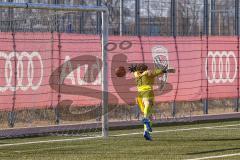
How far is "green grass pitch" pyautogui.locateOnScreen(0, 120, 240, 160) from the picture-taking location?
46.9 ft

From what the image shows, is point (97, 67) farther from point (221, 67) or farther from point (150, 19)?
point (221, 67)

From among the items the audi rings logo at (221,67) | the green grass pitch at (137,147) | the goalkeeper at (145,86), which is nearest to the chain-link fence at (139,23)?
the audi rings logo at (221,67)

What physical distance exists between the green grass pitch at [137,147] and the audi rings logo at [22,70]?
7.03 ft

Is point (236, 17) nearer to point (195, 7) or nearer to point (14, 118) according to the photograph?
point (195, 7)

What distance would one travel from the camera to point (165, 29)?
23.7 m

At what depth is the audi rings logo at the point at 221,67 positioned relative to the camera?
80.3ft

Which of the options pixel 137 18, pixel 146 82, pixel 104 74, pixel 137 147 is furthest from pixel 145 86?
pixel 137 18

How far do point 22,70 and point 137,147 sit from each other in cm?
513

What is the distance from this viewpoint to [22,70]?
19.7 metres

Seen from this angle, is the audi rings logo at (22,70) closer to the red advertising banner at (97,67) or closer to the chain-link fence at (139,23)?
the red advertising banner at (97,67)

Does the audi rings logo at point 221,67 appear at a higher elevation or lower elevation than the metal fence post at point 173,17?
lower

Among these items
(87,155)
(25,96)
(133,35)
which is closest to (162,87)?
(133,35)

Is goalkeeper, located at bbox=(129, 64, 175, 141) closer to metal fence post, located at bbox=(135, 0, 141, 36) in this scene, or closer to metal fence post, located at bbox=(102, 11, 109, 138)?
metal fence post, located at bbox=(102, 11, 109, 138)

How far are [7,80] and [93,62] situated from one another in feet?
9.61
